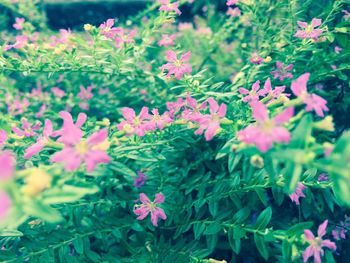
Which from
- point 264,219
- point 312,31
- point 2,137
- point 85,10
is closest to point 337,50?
point 312,31

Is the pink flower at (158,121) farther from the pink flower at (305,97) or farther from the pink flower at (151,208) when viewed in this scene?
the pink flower at (305,97)

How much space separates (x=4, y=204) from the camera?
67cm

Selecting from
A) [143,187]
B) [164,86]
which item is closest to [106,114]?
[164,86]

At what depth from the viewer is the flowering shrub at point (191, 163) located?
2.73 ft

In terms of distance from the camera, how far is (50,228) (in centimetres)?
123

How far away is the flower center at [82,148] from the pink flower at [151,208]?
40 centimetres

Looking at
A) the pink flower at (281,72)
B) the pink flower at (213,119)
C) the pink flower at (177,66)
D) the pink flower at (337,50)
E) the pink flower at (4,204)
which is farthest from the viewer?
the pink flower at (337,50)

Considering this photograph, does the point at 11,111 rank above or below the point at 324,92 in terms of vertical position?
above

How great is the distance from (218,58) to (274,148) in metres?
1.52

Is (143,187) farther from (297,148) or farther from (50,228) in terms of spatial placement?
(297,148)

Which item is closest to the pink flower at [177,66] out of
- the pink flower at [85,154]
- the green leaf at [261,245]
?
the pink flower at [85,154]

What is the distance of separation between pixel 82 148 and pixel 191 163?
640mm

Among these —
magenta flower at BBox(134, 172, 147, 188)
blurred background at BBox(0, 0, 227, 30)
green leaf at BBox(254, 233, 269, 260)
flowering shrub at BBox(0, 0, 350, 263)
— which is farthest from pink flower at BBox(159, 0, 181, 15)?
blurred background at BBox(0, 0, 227, 30)

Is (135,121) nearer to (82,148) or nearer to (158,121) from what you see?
(158,121)
